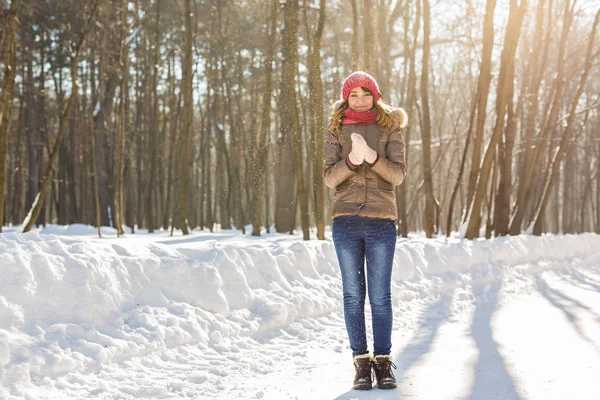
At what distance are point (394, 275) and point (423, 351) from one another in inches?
158

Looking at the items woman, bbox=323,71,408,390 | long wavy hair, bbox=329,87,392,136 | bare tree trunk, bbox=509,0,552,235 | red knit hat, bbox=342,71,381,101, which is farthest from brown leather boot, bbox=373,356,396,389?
bare tree trunk, bbox=509,0,552,235

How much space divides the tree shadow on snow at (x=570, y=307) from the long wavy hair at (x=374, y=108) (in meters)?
2.75

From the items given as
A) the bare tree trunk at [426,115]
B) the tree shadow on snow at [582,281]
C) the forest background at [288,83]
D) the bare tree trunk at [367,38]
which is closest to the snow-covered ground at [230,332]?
the tree shadow on snow at [582,281]

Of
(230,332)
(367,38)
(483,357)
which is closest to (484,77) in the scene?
(367,38)

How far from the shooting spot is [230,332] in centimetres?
547

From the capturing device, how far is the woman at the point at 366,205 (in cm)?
403

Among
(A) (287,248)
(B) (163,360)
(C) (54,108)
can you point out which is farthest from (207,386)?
(C) (54,108)

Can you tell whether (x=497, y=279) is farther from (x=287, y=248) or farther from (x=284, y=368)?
(x=284, y=368)

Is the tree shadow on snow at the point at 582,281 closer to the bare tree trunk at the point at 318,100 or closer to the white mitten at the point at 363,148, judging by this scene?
the bare tree trunk at the point at 318,100

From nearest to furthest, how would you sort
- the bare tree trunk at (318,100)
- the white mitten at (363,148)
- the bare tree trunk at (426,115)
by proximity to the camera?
the white mitten at (363,148), the bare tree trunk at (318,100), the bare tree trunk at (426,115)

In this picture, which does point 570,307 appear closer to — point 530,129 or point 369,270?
point 369,270

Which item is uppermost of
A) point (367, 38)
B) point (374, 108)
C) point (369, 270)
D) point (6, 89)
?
point (367, 38)

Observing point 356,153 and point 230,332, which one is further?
point 230,332

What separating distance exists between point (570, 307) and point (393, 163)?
5066mm
